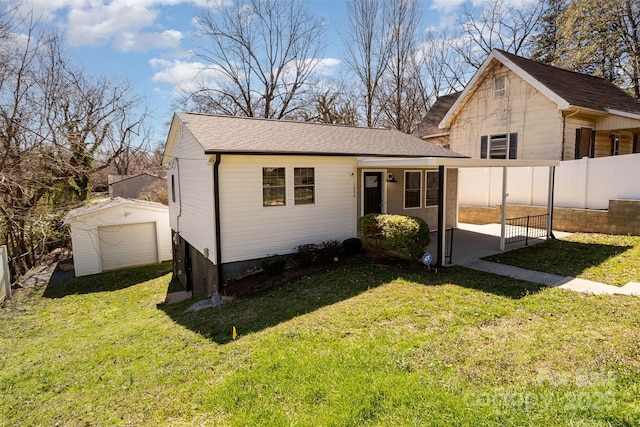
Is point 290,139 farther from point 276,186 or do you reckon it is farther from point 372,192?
point 372,192

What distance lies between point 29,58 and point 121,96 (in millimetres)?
10720

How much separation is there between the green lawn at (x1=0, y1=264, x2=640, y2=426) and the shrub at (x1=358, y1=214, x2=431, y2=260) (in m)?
0.66

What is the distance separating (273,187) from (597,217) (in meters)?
10.7

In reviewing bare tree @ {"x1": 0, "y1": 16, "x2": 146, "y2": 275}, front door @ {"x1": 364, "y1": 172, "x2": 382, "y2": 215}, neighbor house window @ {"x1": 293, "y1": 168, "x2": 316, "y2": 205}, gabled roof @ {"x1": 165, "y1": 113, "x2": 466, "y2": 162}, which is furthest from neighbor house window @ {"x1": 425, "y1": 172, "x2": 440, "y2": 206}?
bare tree @ {"x1": 0, "y1": 16, "x2": 146, "y2": 275}

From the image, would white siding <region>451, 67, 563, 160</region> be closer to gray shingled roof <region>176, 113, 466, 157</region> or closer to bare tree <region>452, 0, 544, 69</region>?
gray shingled roof <region>176, 113, 466, 157</region>

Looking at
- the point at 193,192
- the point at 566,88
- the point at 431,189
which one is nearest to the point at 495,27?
the point at 566,88

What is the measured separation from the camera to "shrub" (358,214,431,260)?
859cm

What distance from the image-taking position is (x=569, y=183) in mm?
12664

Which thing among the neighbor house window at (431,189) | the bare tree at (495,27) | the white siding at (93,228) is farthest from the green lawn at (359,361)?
the bare tree at (495,27)

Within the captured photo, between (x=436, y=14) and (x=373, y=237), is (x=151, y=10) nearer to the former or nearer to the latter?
(x=373, y=237)

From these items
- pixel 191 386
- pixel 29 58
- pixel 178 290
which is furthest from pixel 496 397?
Result: pixel 29 58

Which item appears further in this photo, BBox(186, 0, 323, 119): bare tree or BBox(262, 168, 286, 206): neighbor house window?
BBox(186, 0, 323, 119): bare tree

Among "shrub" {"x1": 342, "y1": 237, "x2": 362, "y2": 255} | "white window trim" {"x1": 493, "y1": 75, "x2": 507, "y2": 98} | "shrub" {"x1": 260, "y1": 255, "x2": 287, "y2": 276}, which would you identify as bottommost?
"shrub" {"x1": 260, "y1": 255, "x2": 287, "y2": 276}

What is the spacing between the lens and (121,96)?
21.9m
